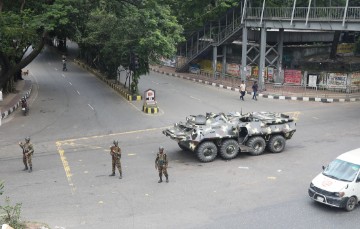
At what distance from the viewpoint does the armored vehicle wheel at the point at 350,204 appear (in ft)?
42.4

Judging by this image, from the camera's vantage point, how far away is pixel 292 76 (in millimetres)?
36250

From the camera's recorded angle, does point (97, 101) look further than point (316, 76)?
No

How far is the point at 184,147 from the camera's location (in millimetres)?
18906

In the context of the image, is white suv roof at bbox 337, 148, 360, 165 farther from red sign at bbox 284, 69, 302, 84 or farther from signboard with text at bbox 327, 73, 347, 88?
red sign at bbox 284, 69, 302, 84

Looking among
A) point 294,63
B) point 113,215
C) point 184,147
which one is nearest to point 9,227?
point 113,215

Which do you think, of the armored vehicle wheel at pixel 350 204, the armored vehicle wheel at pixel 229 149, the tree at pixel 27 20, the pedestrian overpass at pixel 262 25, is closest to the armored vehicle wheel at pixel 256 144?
the armored vehicle wheel at pixel 229 149

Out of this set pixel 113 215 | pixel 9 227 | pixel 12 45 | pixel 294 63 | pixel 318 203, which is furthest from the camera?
pixel 294 63

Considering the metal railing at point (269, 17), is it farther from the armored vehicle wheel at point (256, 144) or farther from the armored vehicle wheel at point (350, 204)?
the armored vehicle wheel at point (350, 204)

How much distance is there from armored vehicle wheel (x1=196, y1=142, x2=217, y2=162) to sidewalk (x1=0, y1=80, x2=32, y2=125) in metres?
13.6

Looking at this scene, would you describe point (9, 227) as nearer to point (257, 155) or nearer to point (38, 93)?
point (257, 155)

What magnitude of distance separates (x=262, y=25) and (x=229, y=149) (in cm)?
1857

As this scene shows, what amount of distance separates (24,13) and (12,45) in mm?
2673

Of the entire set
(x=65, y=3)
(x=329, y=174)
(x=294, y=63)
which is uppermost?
(x=65, y=3)

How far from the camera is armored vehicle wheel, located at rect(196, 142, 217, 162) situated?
1762 cm
